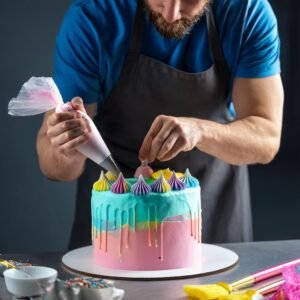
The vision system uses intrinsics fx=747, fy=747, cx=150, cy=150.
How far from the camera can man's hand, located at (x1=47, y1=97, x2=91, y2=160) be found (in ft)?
4.98

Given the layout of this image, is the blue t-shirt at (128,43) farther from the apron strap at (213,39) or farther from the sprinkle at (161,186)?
the sprinkle at (161,186)

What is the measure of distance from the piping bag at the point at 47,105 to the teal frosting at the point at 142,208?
0.11 metres

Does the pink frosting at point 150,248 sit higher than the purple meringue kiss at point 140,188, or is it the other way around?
the purple meringue kiss at point 140,188

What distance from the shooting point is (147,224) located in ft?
4.75

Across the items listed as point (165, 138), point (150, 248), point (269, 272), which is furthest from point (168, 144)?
point (269, 272)

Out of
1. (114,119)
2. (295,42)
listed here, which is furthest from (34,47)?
(295,42)

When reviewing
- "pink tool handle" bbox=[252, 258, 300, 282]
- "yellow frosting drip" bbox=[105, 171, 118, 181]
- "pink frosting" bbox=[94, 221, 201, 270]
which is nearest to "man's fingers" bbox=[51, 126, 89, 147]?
"yellow frosting drip" bbox=[105, 171, 118, 181]

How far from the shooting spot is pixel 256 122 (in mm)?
1903

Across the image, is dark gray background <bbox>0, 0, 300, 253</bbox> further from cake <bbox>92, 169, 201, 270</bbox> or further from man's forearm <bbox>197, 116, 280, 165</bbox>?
cake <bbox>92, 169, 201, 270</bbox>

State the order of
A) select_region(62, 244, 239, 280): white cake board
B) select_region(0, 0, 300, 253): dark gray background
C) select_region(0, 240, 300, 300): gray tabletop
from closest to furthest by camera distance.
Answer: select_region(0, 240, 300, 300): gray tabletop → select_region(62, 244, 239, 280): white cake board → select_region(0, 0, 300, 253): dark gray background

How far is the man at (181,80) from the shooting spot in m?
1.89

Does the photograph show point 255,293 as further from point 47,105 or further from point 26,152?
point 26,152

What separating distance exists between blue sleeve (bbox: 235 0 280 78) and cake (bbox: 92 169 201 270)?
56 centimetres

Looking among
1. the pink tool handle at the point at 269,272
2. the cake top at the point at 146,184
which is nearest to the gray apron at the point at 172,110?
the cake top at the point at 146,184
